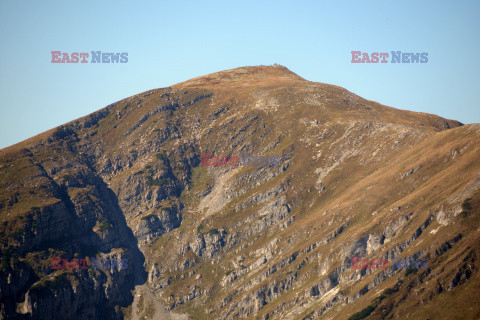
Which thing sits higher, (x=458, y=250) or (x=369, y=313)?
(x=458, y=250)

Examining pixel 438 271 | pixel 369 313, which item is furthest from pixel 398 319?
pixel 438 271

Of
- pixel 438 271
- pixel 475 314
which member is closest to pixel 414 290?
pixel 438 271

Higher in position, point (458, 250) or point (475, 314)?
point (458, 250)

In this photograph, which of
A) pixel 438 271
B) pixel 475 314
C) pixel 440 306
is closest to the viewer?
pixel 475 314

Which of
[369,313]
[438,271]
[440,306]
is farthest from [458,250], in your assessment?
[369,313]

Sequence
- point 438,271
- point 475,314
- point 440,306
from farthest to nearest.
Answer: point 438,271
point 440,306
point 475,314

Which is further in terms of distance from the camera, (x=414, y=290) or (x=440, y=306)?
(x=414, y=290)

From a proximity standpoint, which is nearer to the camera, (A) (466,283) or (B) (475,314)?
(B) (475,314)

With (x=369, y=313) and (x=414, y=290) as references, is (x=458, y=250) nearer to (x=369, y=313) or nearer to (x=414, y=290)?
(x=414, y=290)

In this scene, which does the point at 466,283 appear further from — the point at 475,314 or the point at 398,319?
the point at 398,319
